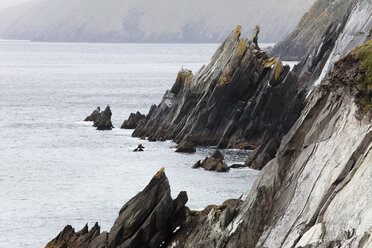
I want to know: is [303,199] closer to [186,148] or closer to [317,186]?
[317,186]

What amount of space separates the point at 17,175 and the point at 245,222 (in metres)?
32.9

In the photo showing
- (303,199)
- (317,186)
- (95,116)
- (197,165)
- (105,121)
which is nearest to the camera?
(317,186)

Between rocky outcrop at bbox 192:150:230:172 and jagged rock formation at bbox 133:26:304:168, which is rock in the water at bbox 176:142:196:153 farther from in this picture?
rocky outcrop at bbox 192:150:230:172

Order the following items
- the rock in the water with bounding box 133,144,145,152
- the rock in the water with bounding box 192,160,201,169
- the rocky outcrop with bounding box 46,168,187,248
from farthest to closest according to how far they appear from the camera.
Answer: the rock in the water with bounding box 133,144,145,152 → the rock in the water with bounding box 192,160,201,169 → the rocky outcrop with bounding box 46,168,187,248

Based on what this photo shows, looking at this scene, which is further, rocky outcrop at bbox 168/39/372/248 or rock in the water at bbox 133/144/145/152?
rock in the water at bbox 133/144/145/152

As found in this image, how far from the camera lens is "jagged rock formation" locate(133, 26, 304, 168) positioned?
70062 millimetres

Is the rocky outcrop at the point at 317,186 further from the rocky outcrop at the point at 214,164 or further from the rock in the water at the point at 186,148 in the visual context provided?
the rock in the water at the point at 186,148

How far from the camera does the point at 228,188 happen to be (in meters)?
51.0

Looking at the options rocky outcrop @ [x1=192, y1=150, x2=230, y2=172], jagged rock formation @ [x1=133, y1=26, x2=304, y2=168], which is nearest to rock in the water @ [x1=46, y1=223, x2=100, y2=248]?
rocky outcrop @ [x1=192, y1=150, x2=230, y2=172]

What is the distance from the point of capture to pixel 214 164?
58250 millimetres

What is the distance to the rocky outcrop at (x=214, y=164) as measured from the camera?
189 feet

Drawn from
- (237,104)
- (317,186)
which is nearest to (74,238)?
(317,186)

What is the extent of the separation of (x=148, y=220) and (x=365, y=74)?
37.1 feet

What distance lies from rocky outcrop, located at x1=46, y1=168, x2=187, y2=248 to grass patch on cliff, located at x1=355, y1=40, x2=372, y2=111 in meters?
9.53
